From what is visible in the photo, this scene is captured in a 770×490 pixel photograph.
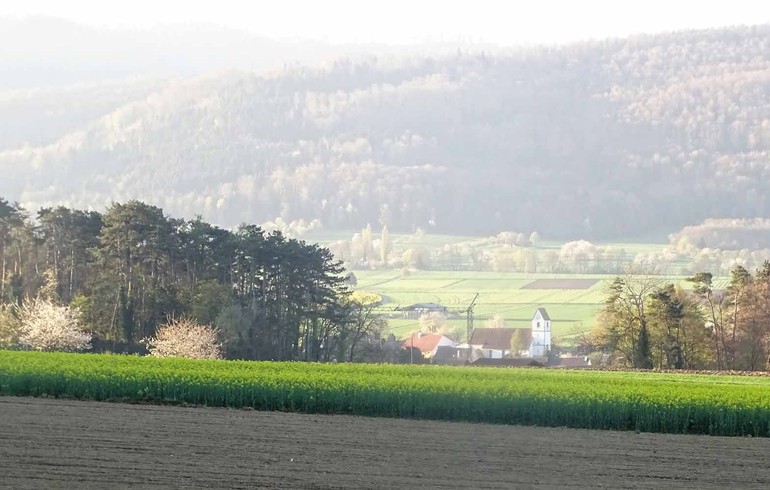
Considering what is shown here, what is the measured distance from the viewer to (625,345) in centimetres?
9112

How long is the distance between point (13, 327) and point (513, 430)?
60.2 m

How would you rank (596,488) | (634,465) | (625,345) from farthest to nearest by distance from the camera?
(625,345) → (634,465) → (596,488)

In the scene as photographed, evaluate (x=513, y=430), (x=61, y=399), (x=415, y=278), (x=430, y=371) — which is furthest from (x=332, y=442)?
(x=415, y=278)

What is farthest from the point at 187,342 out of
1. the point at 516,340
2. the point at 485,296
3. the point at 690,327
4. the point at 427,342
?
the point at 485,296

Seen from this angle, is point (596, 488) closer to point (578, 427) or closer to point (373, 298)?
point (578, 427)

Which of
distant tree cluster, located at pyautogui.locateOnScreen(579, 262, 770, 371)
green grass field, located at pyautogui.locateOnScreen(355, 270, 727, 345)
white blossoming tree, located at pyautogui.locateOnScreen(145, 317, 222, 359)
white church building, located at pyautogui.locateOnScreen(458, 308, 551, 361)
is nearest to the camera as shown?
white blossoming tree, located at pyautogui.locateOnScreen(145, 317, 222, 359)

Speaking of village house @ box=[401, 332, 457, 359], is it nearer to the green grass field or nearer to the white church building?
the white church building

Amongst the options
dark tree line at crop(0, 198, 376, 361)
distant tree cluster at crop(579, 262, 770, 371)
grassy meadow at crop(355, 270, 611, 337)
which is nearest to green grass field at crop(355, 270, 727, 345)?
grassy meadow at crop(355, 270, 611, 337)

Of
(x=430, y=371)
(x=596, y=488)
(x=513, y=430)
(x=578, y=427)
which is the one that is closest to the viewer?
(x=596, y=488)

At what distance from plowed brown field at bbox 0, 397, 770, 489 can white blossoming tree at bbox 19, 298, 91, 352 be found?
4719 cm

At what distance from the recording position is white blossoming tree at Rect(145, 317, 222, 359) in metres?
77.1

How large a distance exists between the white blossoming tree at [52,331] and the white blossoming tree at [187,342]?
16.4 feet

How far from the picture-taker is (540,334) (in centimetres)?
13862

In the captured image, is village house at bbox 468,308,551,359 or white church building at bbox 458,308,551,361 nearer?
white church building at bbox 458,308,551,361
